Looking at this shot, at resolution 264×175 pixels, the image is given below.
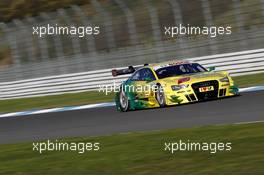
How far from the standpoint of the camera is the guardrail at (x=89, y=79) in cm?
2005

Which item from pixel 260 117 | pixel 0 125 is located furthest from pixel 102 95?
pixel 260 117

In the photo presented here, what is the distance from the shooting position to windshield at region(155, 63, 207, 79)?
49.9ft

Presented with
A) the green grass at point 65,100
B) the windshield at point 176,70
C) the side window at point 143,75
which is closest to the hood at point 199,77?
the windshield at point 176,70

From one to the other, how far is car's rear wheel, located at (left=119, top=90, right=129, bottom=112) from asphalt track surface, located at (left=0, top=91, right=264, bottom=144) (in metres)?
0.25

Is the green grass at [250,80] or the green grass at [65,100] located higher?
the green grass at [250,80]

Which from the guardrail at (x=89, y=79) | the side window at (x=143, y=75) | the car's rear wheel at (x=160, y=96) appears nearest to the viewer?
the car's rear wheel at (x=160, y=96)

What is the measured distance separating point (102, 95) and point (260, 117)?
11.5m

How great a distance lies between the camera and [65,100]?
22.3 m

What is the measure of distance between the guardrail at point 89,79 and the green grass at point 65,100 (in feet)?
1.18

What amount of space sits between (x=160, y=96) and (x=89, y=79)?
9.57 meters

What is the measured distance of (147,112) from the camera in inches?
566

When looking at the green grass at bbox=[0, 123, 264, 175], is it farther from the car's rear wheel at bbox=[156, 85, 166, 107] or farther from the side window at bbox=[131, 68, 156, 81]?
the side window at bbox=[131, 68, 156, 81]

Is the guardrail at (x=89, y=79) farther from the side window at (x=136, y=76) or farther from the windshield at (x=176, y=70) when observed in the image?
the side window at (x=136, y=76)

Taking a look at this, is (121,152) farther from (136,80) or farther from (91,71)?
(91,71)
